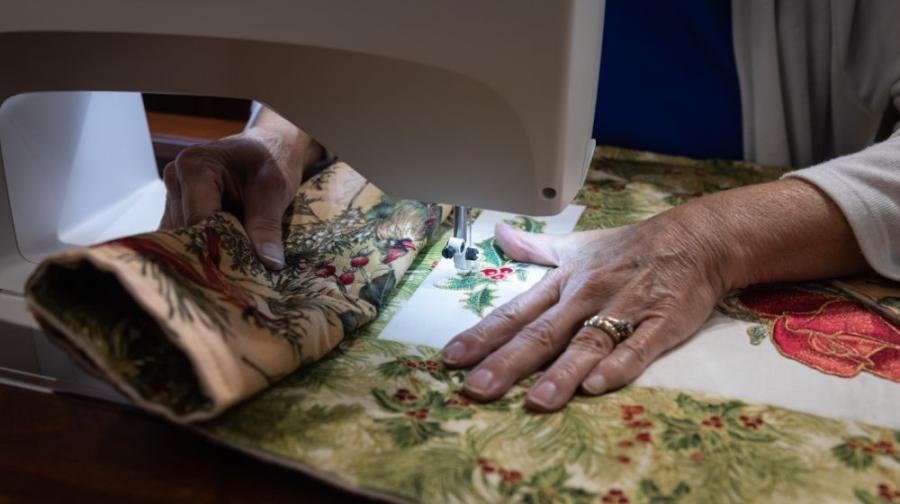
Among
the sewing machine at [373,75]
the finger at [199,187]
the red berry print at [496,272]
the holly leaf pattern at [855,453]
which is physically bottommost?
the holly leaf pattern at [855,453]

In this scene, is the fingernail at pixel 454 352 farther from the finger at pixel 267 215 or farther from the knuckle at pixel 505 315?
the finger at pixel 267 215

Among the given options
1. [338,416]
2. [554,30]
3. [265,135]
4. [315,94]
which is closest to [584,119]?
[554,30]

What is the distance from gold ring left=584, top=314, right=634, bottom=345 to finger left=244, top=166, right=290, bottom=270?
343 millimetres

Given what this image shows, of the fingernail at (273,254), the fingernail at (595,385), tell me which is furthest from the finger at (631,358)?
the fingernail at (273,254)

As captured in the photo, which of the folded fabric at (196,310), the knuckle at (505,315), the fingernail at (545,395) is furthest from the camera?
the knuckle at (505,315)

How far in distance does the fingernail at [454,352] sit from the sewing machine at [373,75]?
5.2 inches

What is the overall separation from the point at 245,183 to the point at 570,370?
48cm

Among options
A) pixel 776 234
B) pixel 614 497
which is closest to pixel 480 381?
pixel 614 497

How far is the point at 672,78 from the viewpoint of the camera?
1279mm

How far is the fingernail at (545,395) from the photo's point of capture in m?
0.71

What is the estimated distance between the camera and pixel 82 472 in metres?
0.66

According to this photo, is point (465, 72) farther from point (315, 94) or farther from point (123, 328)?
point (123, 328)

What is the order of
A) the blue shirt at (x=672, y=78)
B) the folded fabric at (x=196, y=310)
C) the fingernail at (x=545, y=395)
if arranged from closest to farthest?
1. the folded fabric at (x=196, y=310)
2. the fingernail at (x=545, y=395)
3. the blue shirt at (x=672, y=78)

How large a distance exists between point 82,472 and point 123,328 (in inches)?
4.9
